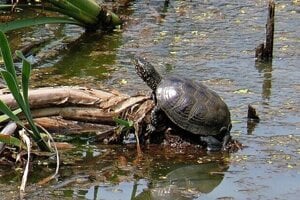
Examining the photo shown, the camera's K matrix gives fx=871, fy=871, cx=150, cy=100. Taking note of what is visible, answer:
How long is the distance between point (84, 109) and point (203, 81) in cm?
228

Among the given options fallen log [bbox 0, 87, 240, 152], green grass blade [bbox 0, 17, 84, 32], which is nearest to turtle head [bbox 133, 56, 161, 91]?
fallen log [bbox 0, 87, 240, 152]

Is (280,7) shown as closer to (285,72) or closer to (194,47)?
(194,47)

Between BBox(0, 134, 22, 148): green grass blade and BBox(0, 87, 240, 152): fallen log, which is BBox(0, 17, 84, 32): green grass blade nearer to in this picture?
BBox(0, 87, 240, 152): fallen log

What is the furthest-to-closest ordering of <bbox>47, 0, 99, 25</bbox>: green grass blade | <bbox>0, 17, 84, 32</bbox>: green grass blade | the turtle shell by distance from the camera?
<bbox>47, 0, 99, 25</bbox>: green grass blade < <bbox>0, 17, 84, 32</bbox>: green grass blade < the turtle shell

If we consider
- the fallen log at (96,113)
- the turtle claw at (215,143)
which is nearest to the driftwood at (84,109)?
the fallen log at (96,113)

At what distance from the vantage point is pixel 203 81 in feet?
30.8

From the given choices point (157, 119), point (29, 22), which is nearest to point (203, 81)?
point (29, 22)

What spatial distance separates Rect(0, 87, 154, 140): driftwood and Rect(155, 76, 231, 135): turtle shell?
0.26 meters

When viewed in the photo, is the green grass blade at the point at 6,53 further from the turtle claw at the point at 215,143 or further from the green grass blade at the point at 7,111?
the turtle claw at the point at 215,143

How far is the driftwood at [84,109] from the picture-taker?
7270 millimetres

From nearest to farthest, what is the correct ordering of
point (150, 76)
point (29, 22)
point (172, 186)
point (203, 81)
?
point (172, 186) → point (150, 76) → point (29, 22) → point (203, 81)

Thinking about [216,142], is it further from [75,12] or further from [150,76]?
[75,12]

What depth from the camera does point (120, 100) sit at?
7.51 metres

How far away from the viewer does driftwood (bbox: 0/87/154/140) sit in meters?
7.27
